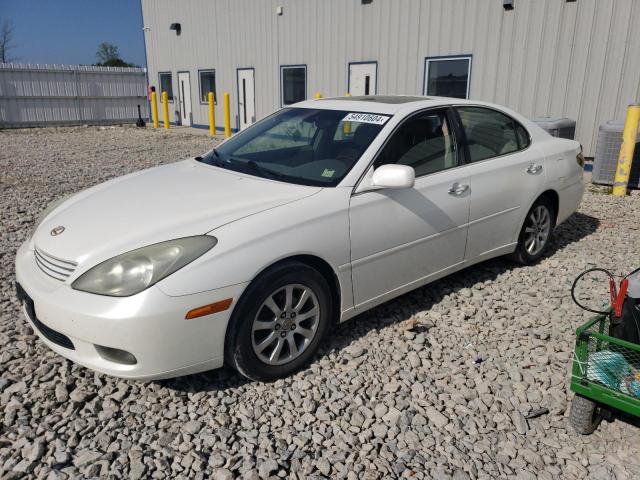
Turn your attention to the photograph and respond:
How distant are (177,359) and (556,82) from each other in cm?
962

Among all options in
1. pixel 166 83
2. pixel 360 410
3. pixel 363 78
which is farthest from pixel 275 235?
pixel 166 83

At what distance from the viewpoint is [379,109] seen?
12.7 feet

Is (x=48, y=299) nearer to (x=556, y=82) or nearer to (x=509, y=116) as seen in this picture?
(x=509, y=116)

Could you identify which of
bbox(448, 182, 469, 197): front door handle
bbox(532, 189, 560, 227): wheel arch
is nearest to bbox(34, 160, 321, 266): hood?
bbox(448, 182, 469, 197): front door handle

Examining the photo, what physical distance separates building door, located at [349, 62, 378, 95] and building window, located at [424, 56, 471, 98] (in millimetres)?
1532

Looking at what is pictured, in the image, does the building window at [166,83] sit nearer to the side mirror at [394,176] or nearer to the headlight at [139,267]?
the side mirror at [394,176]

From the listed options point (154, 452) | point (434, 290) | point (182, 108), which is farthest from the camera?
point (182, 108)

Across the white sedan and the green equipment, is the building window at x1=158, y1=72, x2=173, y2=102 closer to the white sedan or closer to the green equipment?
the white sedan

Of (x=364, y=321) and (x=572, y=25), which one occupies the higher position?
(x=572, y=25)

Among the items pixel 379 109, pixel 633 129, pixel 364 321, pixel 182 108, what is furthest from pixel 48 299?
pixel 182 108

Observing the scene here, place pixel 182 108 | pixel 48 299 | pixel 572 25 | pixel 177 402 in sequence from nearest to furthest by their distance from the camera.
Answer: pixel 48 299
pixel 177 402
pixel 572 25
pixel 182 108

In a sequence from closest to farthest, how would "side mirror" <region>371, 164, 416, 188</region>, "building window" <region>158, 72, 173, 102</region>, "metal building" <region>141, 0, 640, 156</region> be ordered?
"side mirror" <region>371, 164, 416, 188</region> → "metal building" <region>141, 0, 640, 156</region> → "building window" <region>158, 72, 173, 102</region>

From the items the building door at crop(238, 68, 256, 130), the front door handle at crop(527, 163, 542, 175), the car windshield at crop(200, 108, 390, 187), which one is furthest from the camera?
the building door at crop(238, 68, 256, 130)

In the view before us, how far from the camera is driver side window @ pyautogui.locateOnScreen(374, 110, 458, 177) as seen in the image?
12.0ft
